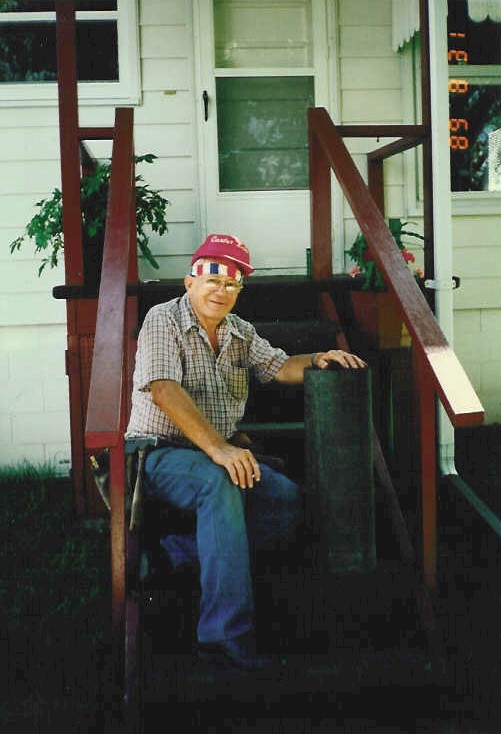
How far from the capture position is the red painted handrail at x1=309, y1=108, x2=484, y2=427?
274 cm

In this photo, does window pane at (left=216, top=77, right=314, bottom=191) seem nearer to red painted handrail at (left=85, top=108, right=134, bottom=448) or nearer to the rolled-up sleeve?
red painted handrail at (left=85, top=108, right=134, bottom=448)

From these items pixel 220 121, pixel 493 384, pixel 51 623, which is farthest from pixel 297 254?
pixel 51 623

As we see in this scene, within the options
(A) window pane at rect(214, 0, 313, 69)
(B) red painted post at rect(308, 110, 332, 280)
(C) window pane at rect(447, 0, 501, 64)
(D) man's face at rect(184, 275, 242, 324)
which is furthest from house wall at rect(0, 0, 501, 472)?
(D) man's face at rect(184, 275, 242, 324)

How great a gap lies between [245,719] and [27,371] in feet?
11.2

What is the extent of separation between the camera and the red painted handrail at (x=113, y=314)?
2516mm

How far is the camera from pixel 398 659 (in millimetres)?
2752

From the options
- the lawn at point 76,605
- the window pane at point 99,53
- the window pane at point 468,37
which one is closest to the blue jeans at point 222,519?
the lawn at point 76,605

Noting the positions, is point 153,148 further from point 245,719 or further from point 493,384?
point 245,719

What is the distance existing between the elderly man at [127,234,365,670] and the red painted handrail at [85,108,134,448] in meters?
0.20

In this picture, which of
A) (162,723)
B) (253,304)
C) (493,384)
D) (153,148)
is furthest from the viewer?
(493,384)

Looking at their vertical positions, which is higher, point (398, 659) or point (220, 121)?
point (220, 121)

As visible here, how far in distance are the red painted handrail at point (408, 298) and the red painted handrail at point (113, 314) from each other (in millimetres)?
909

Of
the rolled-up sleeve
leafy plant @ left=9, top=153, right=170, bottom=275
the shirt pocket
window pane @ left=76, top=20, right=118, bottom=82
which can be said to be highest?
window pane @ left=76, top=20, right=118, bottom=82

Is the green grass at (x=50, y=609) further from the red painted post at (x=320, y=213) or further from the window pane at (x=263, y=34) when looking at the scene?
the window pane at (x=263, y=34)
